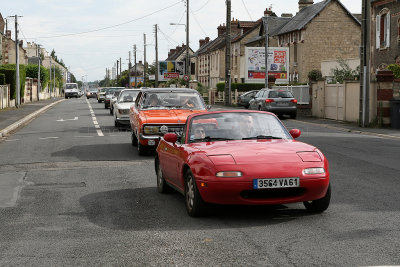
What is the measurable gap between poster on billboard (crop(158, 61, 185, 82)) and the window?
76.5 m

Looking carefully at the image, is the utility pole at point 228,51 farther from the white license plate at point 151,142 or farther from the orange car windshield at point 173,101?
the white license plate at point 151,142

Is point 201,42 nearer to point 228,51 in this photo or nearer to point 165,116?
point 228,51

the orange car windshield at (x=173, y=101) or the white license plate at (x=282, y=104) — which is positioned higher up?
the orange car windshield at (x=173, y=101)

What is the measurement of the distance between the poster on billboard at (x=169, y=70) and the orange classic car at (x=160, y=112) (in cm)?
9793

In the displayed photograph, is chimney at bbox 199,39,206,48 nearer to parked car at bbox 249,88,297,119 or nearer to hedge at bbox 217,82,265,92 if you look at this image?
hedge at bbox 217,82,265,92

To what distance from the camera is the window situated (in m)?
37.5

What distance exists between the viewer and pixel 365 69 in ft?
83.2

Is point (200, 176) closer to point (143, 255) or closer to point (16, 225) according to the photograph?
point (143, 255)

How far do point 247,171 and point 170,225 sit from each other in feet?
3.46

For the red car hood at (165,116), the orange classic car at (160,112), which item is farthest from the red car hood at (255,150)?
the red car hood at (165,116)

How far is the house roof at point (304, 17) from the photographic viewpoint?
61787 mm

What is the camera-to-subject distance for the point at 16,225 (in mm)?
7109

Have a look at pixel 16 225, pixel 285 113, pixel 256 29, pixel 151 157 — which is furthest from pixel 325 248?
pixel 256 29

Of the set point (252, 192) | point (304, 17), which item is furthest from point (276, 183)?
point (304, 17)
